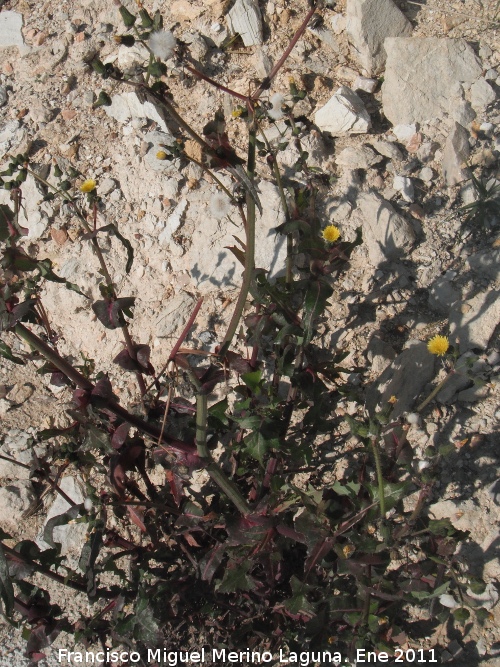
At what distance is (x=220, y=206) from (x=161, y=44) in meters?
1.08

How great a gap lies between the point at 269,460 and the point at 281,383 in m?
0.56

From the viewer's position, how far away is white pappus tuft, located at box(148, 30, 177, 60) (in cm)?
195

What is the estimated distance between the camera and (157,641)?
2.29 metres

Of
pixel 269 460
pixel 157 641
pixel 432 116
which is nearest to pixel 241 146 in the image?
pixel 432 116

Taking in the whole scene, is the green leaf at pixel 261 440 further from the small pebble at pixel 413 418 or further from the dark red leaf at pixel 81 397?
the small pebble at pixel 413 418

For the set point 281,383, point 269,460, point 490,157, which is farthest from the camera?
point 490,157

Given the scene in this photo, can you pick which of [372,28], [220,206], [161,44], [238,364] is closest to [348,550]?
[238,364]

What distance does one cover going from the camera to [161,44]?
77.3 inches

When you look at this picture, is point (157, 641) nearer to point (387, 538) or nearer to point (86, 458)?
point (86, 458)

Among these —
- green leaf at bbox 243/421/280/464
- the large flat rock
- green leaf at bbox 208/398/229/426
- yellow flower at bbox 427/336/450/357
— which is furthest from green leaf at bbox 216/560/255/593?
the large flat rock

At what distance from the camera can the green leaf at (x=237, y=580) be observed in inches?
88.4

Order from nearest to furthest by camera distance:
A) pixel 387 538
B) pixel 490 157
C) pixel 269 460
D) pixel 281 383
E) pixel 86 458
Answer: pixel 387 538 → pixel 86 458 → pixel 269 460 → pixel 281 383 → pixel 490 157

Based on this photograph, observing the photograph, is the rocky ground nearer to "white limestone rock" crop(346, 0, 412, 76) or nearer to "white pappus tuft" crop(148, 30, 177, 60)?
"white limestone rock" crop(346, 0, 412, 76)

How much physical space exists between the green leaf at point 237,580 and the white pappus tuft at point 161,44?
68.7 inches
